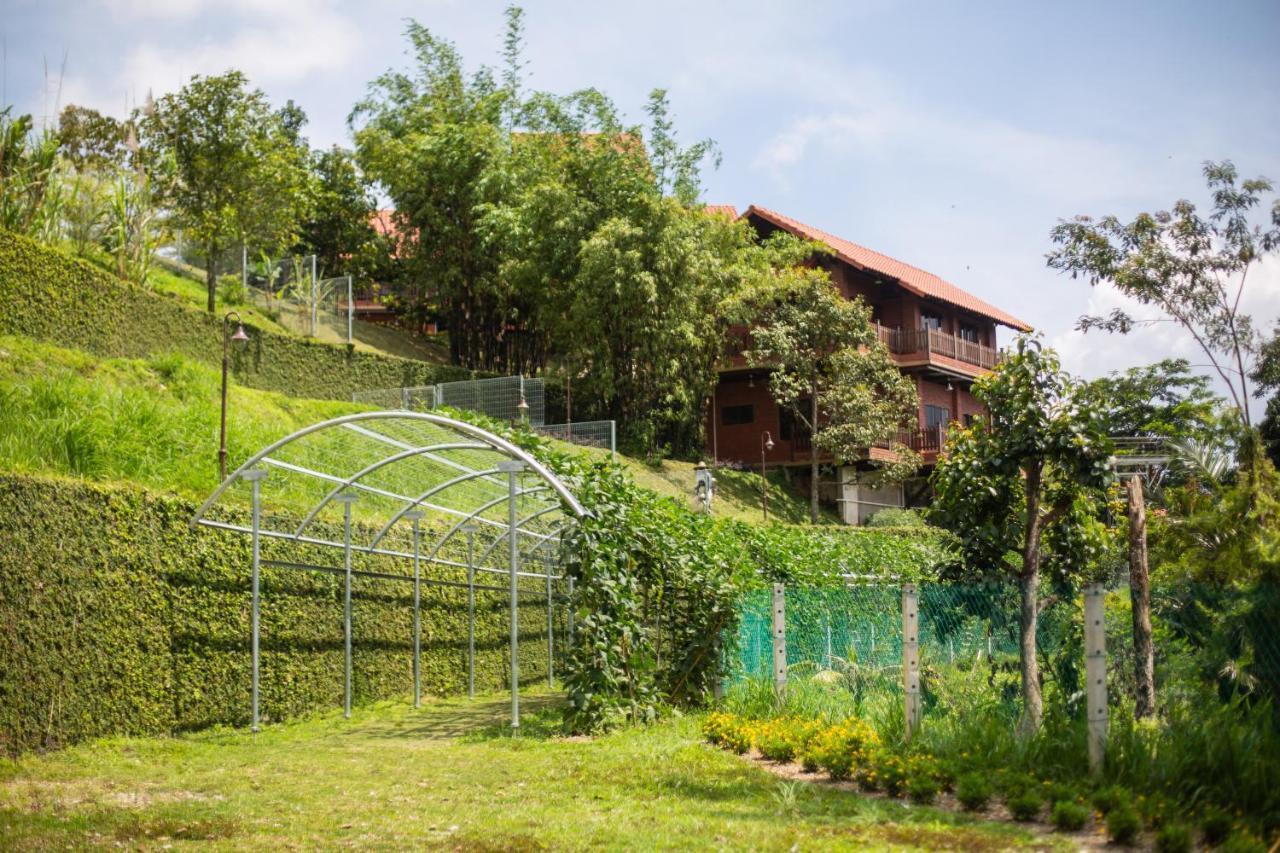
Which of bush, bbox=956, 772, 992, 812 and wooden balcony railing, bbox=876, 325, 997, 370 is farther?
wooden balcony railing, bbox=876, 325, 997, 370

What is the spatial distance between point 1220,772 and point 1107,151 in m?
8.74

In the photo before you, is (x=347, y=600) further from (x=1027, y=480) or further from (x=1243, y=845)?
(x=1243, y=845)

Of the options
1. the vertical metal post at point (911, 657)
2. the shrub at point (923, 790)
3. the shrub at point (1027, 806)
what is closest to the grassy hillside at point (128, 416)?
the vertical metal post at point (911, 657)

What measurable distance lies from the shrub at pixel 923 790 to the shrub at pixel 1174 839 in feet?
5.70

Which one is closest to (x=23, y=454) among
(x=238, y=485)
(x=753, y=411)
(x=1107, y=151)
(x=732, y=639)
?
(x=238, y=485)

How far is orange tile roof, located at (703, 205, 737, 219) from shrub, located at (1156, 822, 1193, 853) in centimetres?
3486

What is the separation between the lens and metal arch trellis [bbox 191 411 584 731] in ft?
41.3

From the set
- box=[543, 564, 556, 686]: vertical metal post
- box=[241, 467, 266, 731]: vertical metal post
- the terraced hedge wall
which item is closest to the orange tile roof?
box=[543, 564, 556, 686]: vertical metal post

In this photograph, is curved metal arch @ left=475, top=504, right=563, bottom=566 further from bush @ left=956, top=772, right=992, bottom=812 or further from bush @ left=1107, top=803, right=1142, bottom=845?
bush @ left=1107, top=803, right=1142, bottom=845

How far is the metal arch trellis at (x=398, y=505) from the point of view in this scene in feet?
41.3

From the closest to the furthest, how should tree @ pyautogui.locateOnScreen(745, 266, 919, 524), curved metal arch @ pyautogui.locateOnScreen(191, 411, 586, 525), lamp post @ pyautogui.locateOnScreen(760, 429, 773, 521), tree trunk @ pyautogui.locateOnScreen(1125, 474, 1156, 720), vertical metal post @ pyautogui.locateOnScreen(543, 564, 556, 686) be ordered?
1. tree trunk @ pyautogui.locateOnScreen(1125, 474, 1156, 720)
2. curved metal arch @ pyautogui.locateOnScreen(191, 411, 586, 525)
3. vertical metal post @ pyautogui.locateOnScreen(543, 564, 556, 686)
4. lamp post @ pyautogui.locateOnScreen(760, 429, 773, 521)
5. tree @ pyautogui.locateOnScreen(745, 266, 919, 524)

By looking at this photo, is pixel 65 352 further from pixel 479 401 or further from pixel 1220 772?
pixel 1220 772

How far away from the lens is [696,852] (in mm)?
6586

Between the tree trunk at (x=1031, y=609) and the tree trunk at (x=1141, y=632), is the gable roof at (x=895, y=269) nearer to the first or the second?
the tree trunk at (x=1031, y=609)
